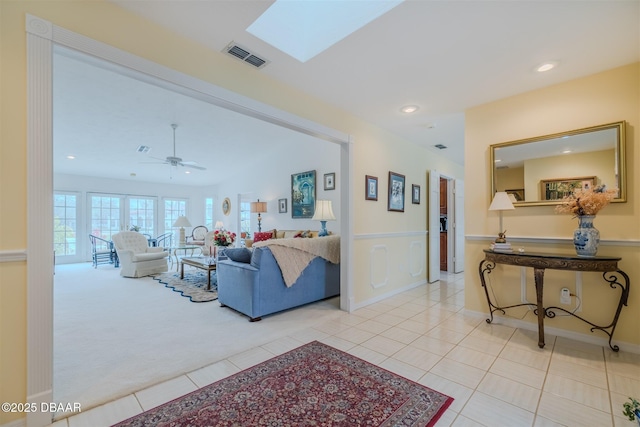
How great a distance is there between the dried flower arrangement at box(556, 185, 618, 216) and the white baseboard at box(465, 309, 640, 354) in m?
1.20

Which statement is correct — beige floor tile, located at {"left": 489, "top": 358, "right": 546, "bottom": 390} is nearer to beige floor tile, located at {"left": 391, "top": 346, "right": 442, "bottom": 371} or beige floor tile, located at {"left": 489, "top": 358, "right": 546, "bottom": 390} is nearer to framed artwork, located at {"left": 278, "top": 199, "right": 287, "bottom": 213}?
beige floor tile, located at {"left": 391, "top": 346, "right": 442, "bottom": 371}

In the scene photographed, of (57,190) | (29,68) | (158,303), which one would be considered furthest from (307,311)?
(57,190)

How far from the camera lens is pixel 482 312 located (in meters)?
3.29

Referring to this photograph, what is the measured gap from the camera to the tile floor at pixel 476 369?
165 cm

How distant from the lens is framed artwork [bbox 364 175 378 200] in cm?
382

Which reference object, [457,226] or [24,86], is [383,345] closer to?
[24,86]

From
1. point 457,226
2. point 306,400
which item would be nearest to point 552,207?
point 306,400

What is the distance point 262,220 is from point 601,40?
6.41m

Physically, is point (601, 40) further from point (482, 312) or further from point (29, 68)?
point (29, 68)

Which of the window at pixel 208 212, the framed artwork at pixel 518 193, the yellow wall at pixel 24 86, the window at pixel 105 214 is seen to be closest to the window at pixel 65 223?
the window at pixel 105 214

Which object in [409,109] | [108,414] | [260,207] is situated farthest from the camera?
[260,207]

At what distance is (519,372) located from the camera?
211 cm

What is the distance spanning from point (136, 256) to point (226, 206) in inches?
143

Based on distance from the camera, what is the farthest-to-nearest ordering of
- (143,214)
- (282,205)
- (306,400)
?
(143,214) → (282,205) → (306,400)
